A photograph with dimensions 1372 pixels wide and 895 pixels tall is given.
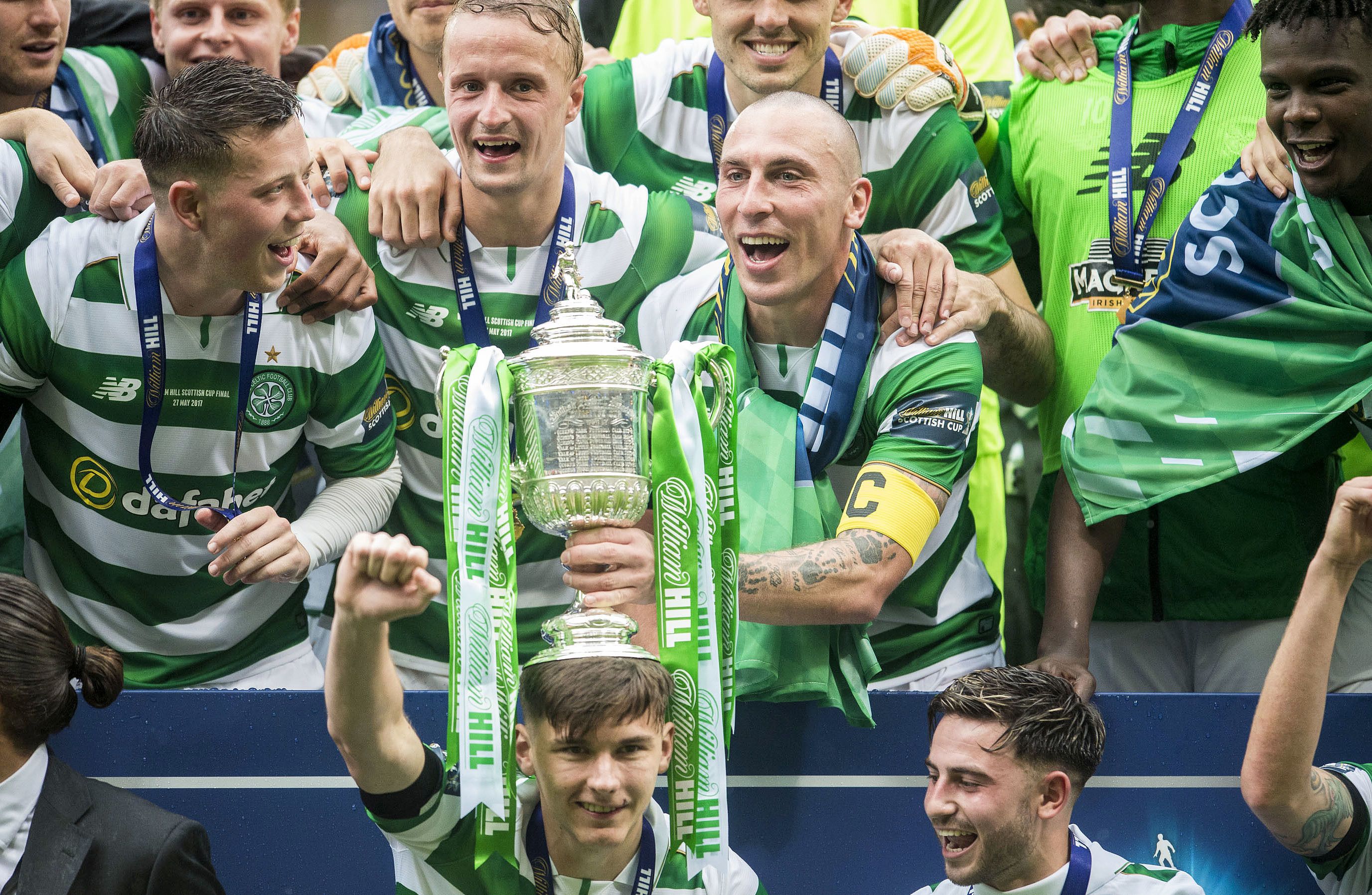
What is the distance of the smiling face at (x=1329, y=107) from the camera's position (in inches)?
138

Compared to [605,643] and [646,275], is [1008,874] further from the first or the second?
[646,275]

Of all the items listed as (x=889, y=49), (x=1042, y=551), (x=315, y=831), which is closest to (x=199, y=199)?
(x=315, y=831)

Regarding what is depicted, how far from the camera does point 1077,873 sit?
2.99 metres

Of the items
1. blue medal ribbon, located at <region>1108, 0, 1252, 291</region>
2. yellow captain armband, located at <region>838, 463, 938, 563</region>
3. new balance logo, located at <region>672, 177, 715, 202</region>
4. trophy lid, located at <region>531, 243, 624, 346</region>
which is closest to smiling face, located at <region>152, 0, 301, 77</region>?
new balance logo, located at <region>672, 177, 715, 202</region>

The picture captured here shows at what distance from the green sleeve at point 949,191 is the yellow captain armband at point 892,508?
39.5 inches

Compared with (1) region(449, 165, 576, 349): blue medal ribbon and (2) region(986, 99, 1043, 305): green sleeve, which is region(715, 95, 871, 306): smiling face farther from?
(2) region(986, 99, 1043, 305): green sleeve

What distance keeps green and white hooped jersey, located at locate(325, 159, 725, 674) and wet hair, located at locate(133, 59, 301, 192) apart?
1.89 ft

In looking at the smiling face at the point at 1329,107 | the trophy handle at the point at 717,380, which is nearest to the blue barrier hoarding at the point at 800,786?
the trophy handle at the point at 717,380

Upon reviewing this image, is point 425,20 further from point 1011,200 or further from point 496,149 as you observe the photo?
point 1011,200

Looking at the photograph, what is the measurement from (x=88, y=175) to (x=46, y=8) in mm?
629

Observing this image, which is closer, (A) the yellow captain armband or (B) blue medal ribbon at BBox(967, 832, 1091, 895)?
(B) blue medal ribbon at BBox(967, 832, 1091, 895)

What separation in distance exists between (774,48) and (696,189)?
0.44m

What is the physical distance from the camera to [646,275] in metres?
3.90

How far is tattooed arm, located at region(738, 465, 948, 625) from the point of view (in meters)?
3.20
